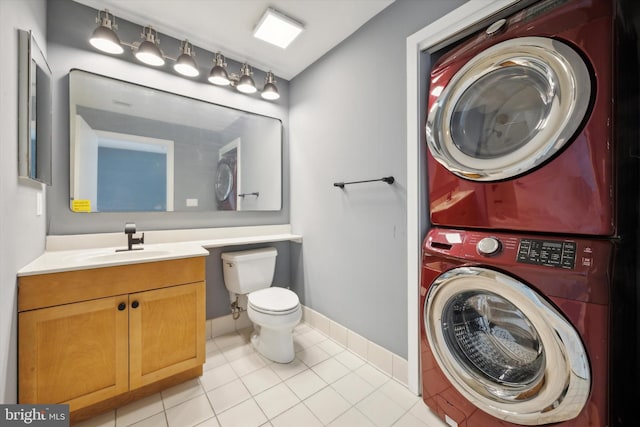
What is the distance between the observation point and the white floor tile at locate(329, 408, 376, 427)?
1.29m

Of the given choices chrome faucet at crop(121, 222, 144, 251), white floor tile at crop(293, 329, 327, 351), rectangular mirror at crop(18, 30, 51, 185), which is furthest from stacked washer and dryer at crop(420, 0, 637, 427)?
rectangular mirror at crop(18, 30, 51, 185)

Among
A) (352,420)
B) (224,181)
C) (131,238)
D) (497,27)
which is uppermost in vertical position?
(497,27)

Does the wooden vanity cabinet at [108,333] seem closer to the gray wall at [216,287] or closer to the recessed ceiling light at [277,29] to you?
the gray wall at [216,287]

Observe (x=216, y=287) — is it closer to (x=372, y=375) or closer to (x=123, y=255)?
(x=123, y=255)

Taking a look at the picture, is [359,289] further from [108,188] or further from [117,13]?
[117,13]

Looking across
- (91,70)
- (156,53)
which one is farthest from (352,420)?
(91,70)

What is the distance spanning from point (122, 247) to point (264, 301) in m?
1.03

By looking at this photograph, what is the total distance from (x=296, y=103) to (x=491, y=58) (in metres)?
1.76

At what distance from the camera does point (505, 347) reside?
1133 millimetres

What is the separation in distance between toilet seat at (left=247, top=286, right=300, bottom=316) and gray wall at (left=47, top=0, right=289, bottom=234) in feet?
2.46

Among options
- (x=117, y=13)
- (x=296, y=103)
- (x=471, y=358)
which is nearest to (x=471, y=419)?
(x=471, y=358)

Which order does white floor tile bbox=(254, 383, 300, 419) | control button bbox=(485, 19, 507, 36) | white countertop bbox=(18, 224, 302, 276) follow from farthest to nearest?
white floor tile bbox=(254, 383, 300, 419) → white countertop bbox=(18, 224, 302, 276) → control button bbox=(485, 19, 507, 36)

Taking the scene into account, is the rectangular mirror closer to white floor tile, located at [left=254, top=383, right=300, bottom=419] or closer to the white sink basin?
the white sink basin

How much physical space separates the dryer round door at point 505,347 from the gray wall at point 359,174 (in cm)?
38
